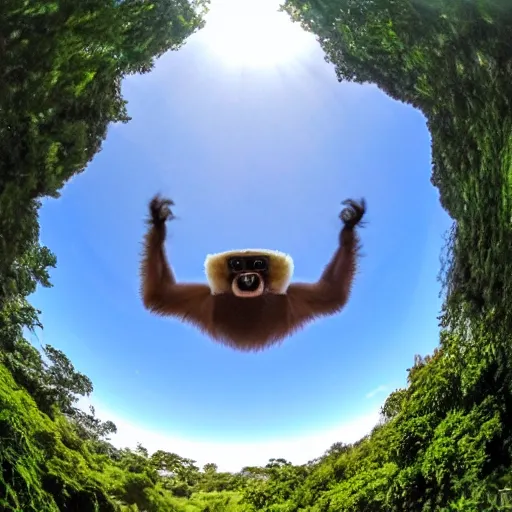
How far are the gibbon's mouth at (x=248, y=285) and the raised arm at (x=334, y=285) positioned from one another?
0.83m

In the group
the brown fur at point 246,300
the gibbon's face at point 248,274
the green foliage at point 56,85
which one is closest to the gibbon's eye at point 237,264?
the gibbon's face at point 248,274

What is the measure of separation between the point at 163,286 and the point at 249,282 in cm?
142

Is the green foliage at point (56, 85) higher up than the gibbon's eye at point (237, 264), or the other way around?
the green foliage at point (56, 85)

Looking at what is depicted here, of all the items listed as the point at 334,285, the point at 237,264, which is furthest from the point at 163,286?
the point at 334,285

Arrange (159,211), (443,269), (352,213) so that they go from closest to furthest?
(443,269) → (159,211) → (352,213)

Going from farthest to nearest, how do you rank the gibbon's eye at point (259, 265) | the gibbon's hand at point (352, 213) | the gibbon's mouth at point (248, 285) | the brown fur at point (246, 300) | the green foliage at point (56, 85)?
the gibbon's hand at point (352, 213) < the brown fur at point (246, 300) < the gibbon's eye at point (259, 265) < the gibbon's mouth at point (248, 285) < the green foliage at point (56, 85)

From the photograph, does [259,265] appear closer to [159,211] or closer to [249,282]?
[249,282]

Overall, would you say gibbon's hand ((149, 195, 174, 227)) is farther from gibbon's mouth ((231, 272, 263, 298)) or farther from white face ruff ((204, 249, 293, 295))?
gibbon's mouth ((231, 272, 263, 298))

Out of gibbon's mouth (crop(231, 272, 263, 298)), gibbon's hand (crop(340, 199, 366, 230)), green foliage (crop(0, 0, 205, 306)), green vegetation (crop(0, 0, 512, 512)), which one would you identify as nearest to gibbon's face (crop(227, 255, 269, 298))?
gibbon's mouth (crop(231, 272, 263, 298))

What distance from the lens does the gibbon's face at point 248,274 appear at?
23.5ft

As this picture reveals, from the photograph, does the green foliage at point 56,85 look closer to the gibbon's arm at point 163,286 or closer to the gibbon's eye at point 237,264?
the gibbon's arm at point 163,286

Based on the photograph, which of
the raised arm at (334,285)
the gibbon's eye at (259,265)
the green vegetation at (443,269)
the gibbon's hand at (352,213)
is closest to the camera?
the green vegetation at (443,269)

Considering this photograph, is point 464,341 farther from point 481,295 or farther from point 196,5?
point 196,5

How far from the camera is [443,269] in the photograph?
21.4ft
